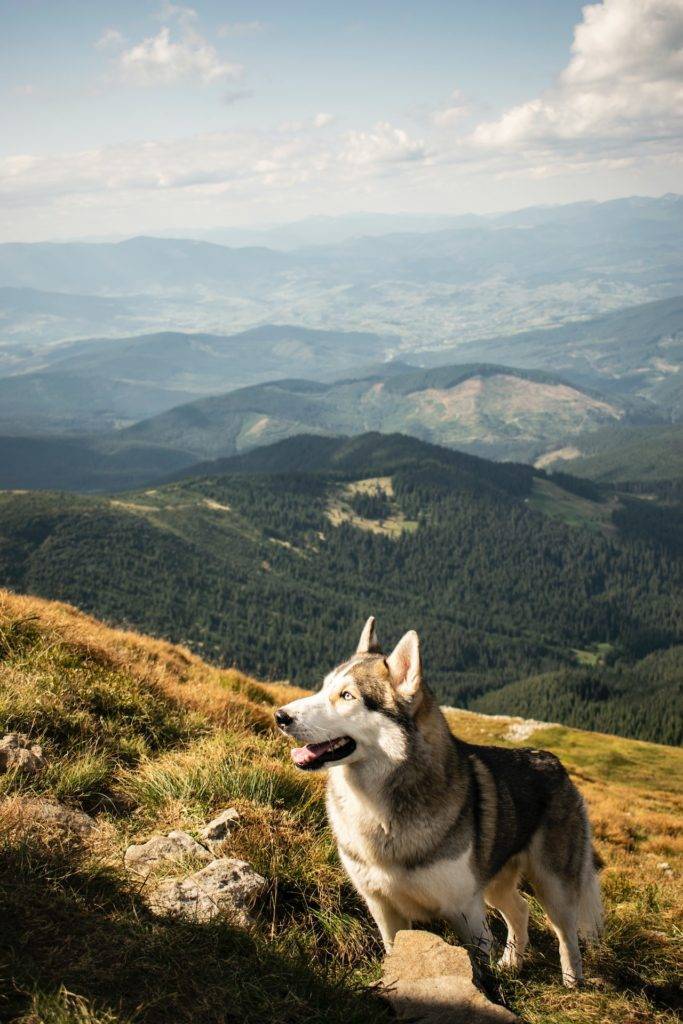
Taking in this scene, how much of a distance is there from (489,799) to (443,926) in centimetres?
136

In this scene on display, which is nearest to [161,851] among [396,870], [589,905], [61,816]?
[61,816]

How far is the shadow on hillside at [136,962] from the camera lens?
4602 mm

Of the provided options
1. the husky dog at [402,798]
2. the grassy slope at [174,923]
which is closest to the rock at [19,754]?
the grassy slope at [174,923]

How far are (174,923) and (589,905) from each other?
4.63 metres

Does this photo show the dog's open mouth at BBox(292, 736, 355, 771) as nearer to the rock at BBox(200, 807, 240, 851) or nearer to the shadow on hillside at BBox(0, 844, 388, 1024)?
the shadow on hillside at BBox(0, 844, 388, 1024)

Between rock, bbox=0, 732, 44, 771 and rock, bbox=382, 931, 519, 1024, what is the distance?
4.66 m

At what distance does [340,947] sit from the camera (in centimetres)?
645

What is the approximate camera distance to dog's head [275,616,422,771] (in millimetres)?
6055

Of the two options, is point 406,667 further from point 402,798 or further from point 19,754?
point 19,754

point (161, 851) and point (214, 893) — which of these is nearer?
point (214, 893)

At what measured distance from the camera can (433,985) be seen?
17.4 ft

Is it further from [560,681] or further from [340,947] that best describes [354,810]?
[560,681]

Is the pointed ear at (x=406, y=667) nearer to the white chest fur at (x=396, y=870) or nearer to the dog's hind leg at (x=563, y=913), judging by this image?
the white chest fur at (x=396, y=870)

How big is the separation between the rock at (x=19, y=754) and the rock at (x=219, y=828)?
7.44 feet
